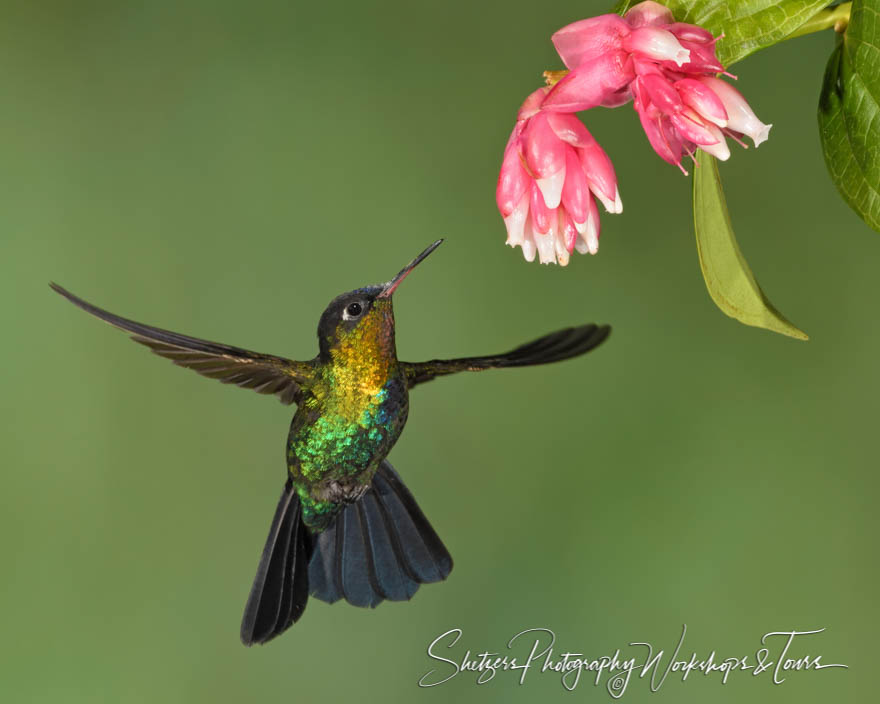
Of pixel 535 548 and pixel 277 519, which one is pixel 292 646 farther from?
pixel 277 519

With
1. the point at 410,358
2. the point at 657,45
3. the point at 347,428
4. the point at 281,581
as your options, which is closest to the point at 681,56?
the point at 657,45

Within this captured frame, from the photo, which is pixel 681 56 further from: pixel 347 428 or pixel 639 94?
pixel 347 428

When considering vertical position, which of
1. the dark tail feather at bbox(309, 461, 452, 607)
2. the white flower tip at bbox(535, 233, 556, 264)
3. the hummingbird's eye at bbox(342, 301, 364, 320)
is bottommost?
the dark tail feather at bbox(309, 461, 452, 607)

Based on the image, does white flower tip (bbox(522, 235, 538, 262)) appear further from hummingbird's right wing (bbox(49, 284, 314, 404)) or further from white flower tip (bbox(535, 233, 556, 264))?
hummingbird's right wing (bbox(49, 284, 314, 404))

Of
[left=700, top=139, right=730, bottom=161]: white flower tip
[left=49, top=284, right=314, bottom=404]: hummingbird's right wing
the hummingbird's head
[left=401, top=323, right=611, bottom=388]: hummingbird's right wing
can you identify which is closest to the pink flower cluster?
[left=700, top=139, right=730, bottom=161]: white flower tip

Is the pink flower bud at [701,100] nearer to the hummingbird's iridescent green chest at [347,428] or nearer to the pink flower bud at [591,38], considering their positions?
the pink flower bud at [591,38]

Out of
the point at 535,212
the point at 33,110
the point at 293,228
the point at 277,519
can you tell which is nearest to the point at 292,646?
the point at 293,228
